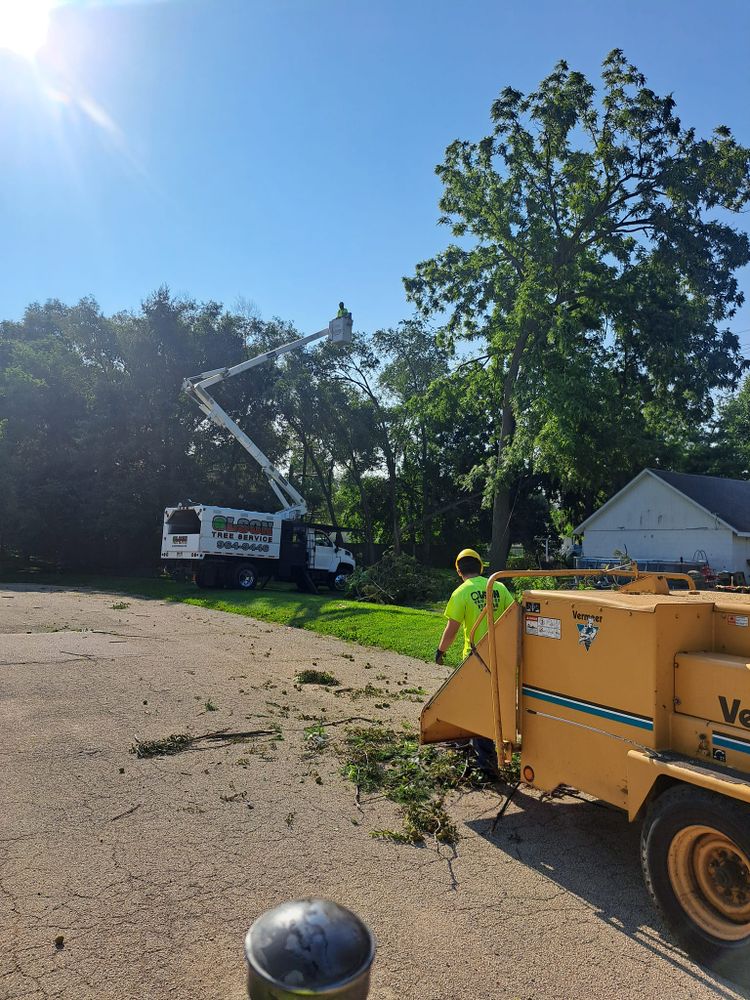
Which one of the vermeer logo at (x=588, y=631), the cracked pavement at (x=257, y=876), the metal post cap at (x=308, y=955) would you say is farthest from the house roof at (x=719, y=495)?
the metal post cap at (x=308, y=955)

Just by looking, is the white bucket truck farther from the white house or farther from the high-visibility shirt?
the high-visibility shirt

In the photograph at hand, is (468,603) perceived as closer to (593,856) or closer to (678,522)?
(593,856)

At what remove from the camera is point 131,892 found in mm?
4035

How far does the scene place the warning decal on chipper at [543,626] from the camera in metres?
4.62

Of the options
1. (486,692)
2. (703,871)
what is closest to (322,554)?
(486,692)

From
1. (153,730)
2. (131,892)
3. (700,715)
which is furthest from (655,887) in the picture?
(153,730)

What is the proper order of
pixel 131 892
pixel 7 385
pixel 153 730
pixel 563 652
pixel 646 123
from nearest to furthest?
1. pixel 131 892
2. pixel 563 652
3. pixel 153 730
4. pixel 646 123
5. pixel 7 385

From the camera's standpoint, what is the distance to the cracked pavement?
334cm

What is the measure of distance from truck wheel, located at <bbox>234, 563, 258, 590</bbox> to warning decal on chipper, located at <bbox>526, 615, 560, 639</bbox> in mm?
23241

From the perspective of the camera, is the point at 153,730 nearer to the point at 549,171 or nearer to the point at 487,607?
the point at 487,607

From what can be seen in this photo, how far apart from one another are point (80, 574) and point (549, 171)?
29186 millimetres

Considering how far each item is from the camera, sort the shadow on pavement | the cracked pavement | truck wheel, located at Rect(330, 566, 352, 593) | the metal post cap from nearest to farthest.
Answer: the metal post cap, the cracked pavement, the shadow on pavement, truck wheel, located at Rect(330, 566, 352, 593)

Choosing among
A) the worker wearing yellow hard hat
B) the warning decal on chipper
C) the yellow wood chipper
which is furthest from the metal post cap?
the worker wearing yellow hard hat

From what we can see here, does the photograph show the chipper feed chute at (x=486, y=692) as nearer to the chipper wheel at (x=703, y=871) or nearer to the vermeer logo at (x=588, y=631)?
the vermeer logo at (x=588, y=631)
